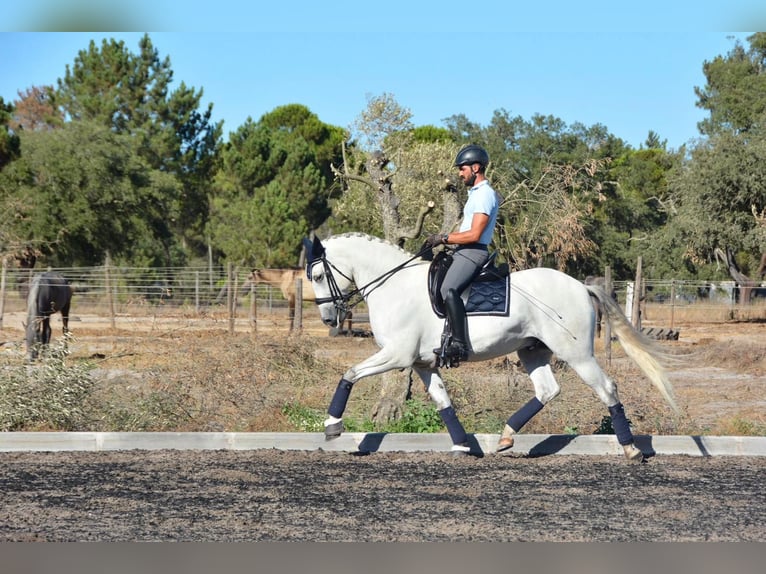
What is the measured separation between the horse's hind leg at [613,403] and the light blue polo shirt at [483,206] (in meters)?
1.49

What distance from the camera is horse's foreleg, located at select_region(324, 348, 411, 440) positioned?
8.70 m

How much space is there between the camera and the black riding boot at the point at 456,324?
8594 millimetres

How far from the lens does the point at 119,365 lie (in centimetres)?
1678

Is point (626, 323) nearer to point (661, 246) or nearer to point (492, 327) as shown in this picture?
point (492, 327)

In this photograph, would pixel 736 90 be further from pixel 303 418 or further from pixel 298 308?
pixel 303 418

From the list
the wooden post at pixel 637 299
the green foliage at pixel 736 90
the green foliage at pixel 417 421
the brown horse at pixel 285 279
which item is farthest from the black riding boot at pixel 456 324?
the green foliage at pixel 736 90

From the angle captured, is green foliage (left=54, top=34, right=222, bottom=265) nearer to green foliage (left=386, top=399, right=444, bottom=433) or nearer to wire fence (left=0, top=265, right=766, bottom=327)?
wire fence (left=0, top=265, right=766, bottom=327)

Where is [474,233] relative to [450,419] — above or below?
above

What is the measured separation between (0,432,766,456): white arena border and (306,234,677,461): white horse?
46cm

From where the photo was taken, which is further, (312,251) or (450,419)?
(312,251)

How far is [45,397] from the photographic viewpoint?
393 inches

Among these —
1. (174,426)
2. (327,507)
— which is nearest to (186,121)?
Answer: (174,426)

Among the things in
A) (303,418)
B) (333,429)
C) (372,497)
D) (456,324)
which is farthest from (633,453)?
(303,418)

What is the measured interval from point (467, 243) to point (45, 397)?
4.82m
